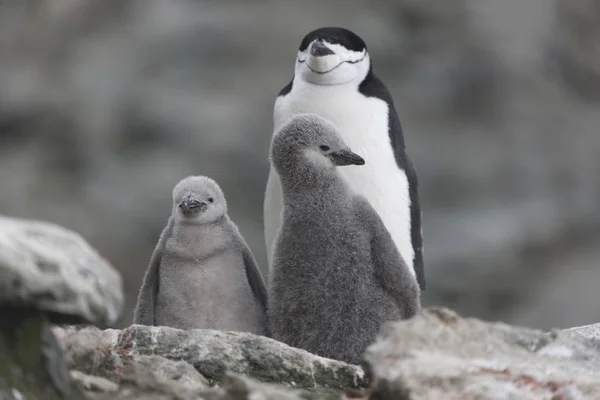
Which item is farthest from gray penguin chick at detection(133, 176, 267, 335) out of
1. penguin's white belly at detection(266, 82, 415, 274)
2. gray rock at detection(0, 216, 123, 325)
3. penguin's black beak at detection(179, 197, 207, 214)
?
gray rock at detection(0, 216, 123, 325)

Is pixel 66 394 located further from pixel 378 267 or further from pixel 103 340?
pixel 378 267

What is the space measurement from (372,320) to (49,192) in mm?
7101

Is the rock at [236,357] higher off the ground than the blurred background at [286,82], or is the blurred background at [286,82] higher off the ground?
the rock at [236,357]

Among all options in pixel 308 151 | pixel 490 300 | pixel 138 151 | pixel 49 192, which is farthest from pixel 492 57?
pixel 308 151

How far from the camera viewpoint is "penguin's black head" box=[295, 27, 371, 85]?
508cm

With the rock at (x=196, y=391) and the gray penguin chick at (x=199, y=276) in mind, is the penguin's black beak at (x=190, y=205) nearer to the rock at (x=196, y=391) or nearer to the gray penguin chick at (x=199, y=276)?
the gray penguin chick at (x=199, y=276)

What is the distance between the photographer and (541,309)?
9.84 meters

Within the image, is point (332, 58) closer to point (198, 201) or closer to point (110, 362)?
point (198, 201)

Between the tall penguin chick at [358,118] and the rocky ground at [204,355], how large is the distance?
1.67m

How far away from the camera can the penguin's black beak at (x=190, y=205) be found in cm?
388

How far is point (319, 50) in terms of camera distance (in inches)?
200

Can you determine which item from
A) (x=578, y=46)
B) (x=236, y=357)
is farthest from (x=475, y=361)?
(x=578, y=46)

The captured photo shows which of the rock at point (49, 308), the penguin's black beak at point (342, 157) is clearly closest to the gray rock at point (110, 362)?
the rock at point (49, 308)

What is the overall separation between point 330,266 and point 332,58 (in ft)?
5.38
